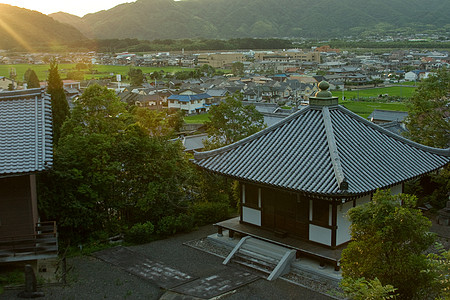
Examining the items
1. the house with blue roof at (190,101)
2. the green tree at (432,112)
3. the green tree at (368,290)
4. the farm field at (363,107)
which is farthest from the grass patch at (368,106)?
the green tree at (368,290)

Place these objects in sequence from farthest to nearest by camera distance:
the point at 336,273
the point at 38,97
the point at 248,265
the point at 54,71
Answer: the point at 54,71
the point at 38,97
the point at 248,265
the point at 336,273

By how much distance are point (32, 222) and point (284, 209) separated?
7176mm

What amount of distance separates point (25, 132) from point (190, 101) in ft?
183

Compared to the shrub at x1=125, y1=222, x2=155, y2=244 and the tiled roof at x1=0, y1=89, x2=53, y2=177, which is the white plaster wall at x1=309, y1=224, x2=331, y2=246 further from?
the tiled roof at x1=0, y1=89, x2=53, y2=177

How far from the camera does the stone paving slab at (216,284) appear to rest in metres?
11.4

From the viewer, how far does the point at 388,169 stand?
13.2 m

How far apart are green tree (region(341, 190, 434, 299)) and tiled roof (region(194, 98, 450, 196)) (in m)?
2.69

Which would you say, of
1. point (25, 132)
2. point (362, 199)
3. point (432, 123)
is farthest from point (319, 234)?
point (432, 123)

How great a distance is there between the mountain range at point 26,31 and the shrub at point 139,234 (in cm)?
16677

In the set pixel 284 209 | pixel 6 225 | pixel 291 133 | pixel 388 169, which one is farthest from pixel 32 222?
pixel 388 169

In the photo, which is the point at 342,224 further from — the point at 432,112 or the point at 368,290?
the point at 432,112

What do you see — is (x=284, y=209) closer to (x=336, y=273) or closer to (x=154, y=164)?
(x=336, y=273)

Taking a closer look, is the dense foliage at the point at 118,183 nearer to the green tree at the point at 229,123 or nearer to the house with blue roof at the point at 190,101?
the green tree at the point at 229,123

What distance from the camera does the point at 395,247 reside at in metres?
8.56
